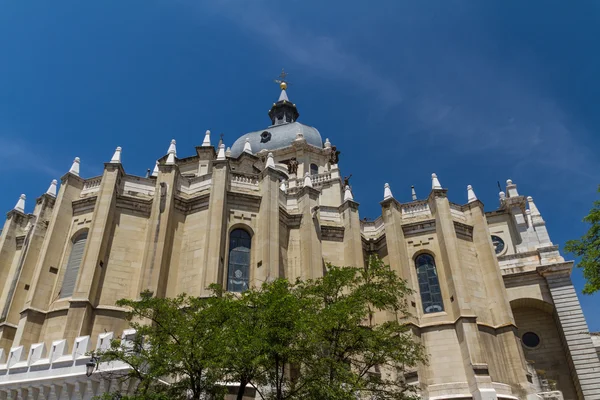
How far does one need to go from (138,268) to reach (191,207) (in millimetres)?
4115

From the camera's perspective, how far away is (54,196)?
27500 mm

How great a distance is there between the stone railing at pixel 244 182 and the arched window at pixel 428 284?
10054mm

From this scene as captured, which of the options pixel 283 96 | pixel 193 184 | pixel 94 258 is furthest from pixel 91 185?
pixel 283 96

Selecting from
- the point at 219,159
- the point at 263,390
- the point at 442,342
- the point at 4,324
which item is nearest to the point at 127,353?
the point at 263,390

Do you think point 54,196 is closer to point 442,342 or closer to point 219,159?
point 219,159

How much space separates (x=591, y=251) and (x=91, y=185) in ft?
77.1

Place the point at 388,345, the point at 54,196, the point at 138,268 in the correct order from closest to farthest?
the point at 388,345, the point at 138,268, the point at 54,196

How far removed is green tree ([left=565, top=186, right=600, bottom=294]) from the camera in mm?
16750

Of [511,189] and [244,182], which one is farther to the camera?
[511,189]

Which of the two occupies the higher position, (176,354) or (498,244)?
(498,244)

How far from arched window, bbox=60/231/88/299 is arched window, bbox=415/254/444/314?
1740 centimetres

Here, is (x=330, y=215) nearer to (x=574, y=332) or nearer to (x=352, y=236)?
(x=352, y=236)

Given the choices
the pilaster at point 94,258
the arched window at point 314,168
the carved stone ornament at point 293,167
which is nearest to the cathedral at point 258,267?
the pilaster at point 94,258

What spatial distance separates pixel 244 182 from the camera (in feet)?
87.4
